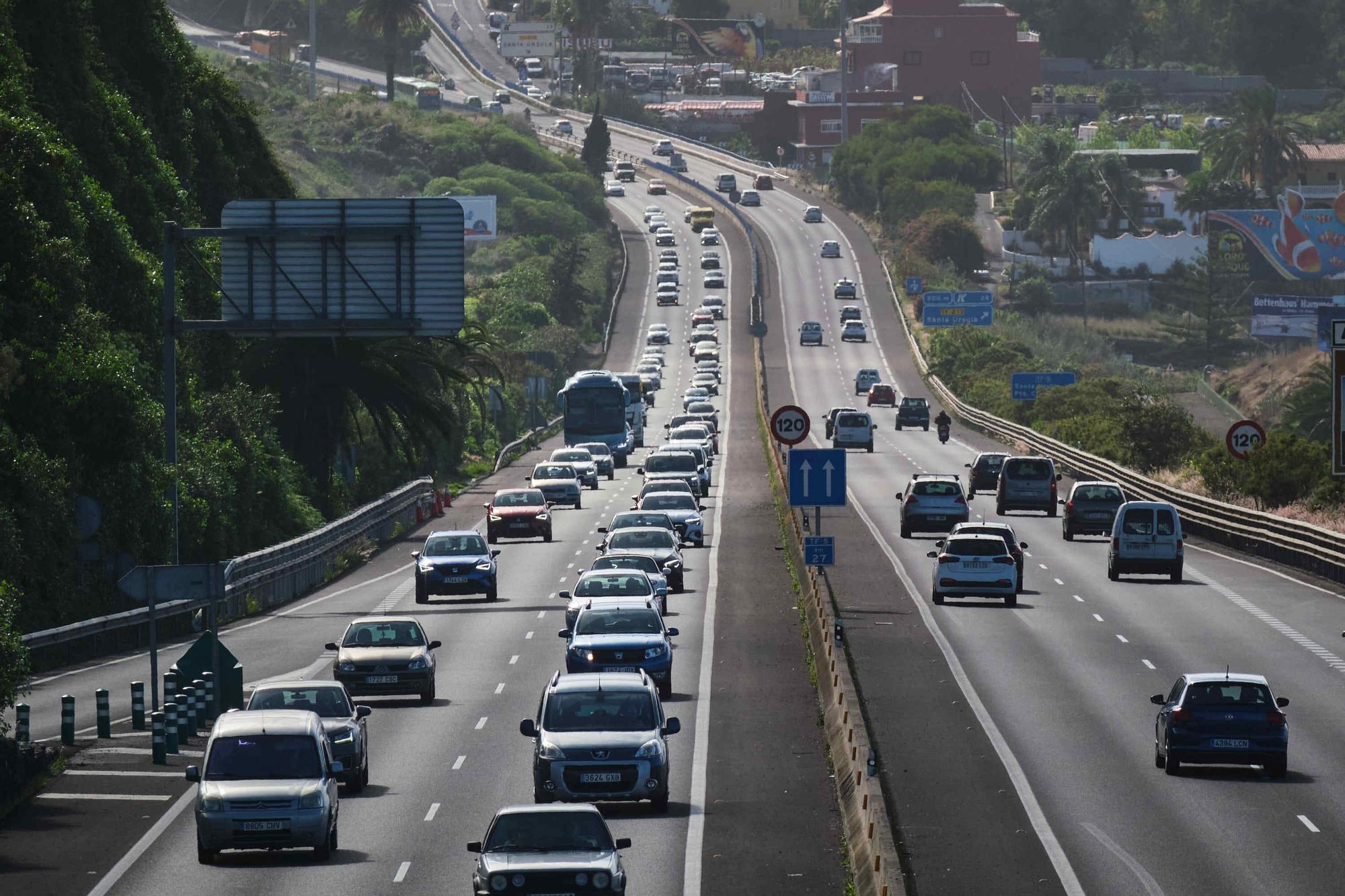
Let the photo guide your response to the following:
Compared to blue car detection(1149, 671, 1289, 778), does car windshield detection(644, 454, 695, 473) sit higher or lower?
lower

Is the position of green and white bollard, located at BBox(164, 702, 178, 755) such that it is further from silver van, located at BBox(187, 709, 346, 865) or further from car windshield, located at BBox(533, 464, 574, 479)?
car windshield, located at BBox(533, 464, 574, 479)

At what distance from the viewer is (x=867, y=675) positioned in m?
32.6

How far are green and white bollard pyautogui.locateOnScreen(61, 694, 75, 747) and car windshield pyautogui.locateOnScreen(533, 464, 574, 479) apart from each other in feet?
135

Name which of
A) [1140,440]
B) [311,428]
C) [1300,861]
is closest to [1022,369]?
[1140,440]

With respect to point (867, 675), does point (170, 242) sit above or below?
above

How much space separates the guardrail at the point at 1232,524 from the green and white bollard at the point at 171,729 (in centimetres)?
2689

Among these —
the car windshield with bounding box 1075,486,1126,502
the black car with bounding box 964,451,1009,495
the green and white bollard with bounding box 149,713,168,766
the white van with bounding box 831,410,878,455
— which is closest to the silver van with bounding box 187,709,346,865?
the green and white bollard with bounding box 149,713,168,766

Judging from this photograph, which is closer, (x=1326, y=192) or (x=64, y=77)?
(x=64, y=77)

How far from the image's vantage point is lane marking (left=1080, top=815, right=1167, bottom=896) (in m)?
18.9

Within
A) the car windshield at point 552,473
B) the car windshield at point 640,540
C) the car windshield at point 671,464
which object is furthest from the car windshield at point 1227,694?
the car windshield at point 552,473

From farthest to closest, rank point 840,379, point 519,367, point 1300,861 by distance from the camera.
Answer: point 840,379 < point 519,367 < point 1300,861

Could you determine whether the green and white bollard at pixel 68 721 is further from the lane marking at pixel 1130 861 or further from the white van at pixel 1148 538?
the white van at pixel 1148 538

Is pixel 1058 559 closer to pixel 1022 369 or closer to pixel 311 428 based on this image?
pixel 311 428

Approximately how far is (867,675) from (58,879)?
49.8 feet
